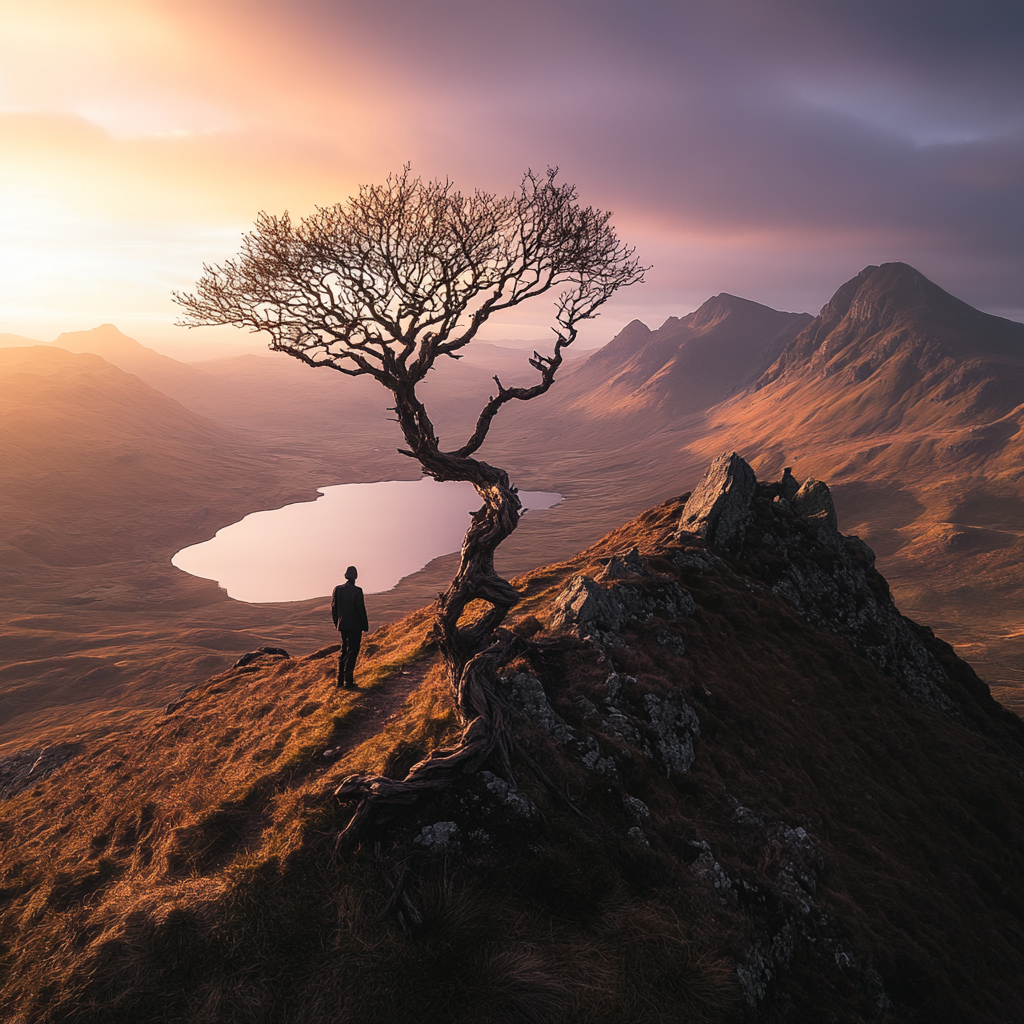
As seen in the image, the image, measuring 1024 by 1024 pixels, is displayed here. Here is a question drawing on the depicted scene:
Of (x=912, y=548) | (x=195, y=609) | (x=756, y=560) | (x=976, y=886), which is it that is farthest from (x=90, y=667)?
(x=912, y=548)

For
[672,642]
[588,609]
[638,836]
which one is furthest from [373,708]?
[672,642]

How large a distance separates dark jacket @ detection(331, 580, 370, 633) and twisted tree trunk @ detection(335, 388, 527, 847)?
3232 millimetres

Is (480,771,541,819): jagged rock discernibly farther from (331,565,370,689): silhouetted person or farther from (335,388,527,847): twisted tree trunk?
(331,565,370,689): silhouetted person

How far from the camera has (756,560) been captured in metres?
34.0

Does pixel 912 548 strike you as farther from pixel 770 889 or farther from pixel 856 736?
pixel 770 889

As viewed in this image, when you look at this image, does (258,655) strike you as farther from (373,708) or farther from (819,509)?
(819,509)

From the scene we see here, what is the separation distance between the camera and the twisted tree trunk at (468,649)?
11.7m

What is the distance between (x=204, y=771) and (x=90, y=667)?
118 metres

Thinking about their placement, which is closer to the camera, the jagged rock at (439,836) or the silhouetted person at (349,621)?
the jagged rock at (439,836)

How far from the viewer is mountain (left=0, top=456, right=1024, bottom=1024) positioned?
9281mm

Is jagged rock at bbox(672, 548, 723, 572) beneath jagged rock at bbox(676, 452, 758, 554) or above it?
beneath

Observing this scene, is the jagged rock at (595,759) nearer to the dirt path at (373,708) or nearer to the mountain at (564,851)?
the mountain at (564,851)

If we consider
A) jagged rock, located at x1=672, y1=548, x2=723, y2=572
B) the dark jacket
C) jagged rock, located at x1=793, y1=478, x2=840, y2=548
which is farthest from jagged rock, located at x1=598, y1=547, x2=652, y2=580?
jagged rock, located at x1=793, y1=478, x2=840, y2=548

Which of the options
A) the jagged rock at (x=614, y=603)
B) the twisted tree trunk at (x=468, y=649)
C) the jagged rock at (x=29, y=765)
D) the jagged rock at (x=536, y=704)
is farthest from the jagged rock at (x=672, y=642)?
the jagged rock at (x=29, y=765)
